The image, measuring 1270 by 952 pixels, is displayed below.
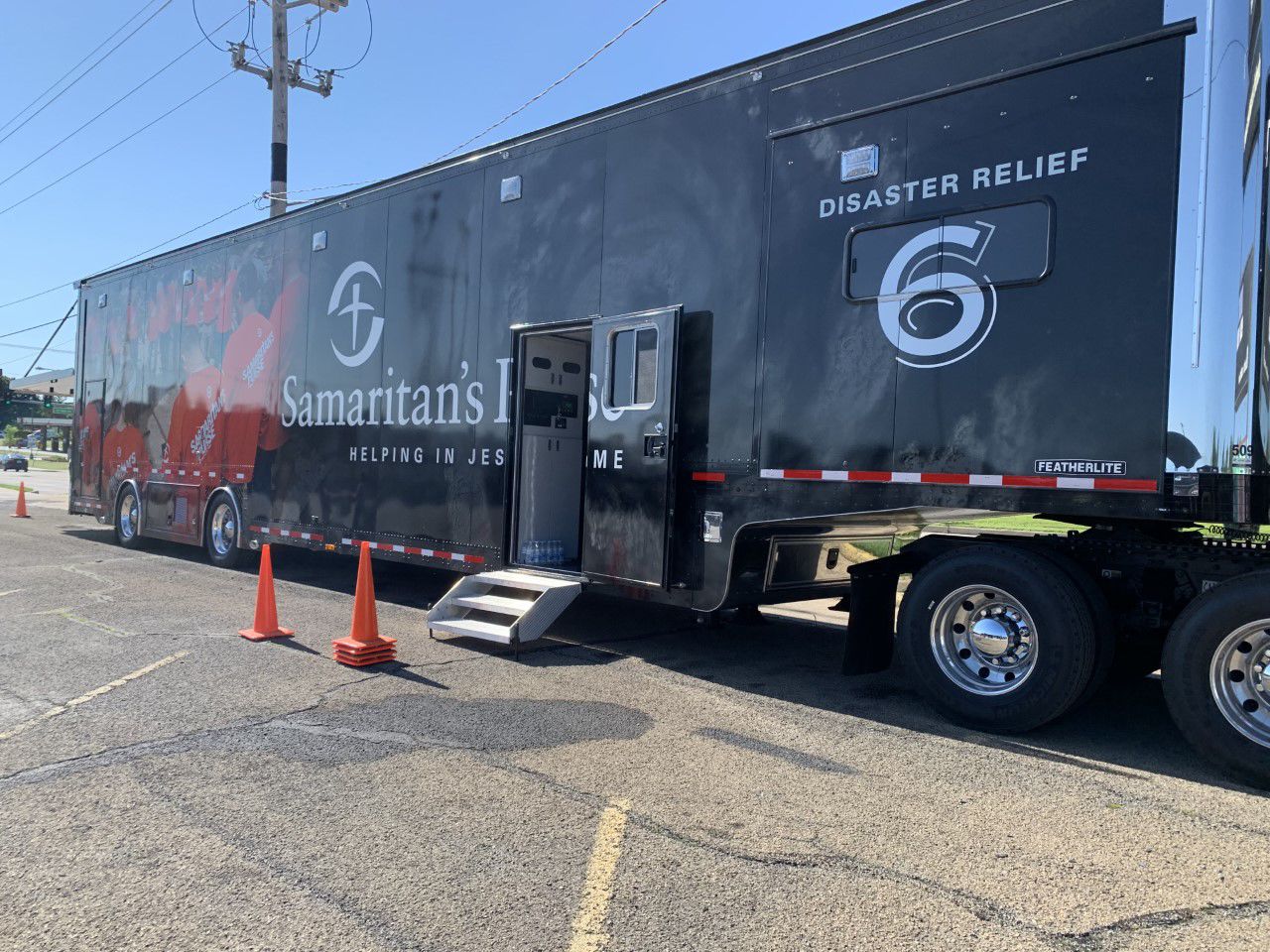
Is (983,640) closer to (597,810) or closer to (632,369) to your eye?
(597,810)

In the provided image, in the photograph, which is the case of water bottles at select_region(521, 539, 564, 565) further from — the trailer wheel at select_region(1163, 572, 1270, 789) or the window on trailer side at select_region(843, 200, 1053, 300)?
the trailer wheel at select_region(1163, 572, 1270, 789)

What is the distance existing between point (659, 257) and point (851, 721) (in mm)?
3451

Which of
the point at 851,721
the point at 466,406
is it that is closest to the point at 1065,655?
the point at 851,721

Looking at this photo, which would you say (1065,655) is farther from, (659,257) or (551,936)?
(659,257)

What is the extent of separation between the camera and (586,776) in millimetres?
4379

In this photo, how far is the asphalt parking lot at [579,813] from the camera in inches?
119

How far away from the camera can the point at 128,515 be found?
14.1 metres

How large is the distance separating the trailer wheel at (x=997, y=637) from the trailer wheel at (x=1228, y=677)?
0.48 meters

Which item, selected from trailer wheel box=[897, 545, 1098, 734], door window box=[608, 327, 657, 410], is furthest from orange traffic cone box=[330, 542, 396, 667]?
trailer wheel box=[897, 545, 1098, 734]

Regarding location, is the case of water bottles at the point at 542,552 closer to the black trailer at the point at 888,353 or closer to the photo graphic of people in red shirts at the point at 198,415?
the black trailer at the point at 888,353

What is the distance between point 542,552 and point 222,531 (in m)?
5.88

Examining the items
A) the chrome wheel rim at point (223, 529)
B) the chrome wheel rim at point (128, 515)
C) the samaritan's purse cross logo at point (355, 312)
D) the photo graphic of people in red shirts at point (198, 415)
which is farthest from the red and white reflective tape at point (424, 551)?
the chrome wheel rim at point (128, 515)

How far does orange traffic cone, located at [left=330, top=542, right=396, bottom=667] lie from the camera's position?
6.50 meters

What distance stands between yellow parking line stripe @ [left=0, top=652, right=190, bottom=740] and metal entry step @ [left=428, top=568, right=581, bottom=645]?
1905 mm
